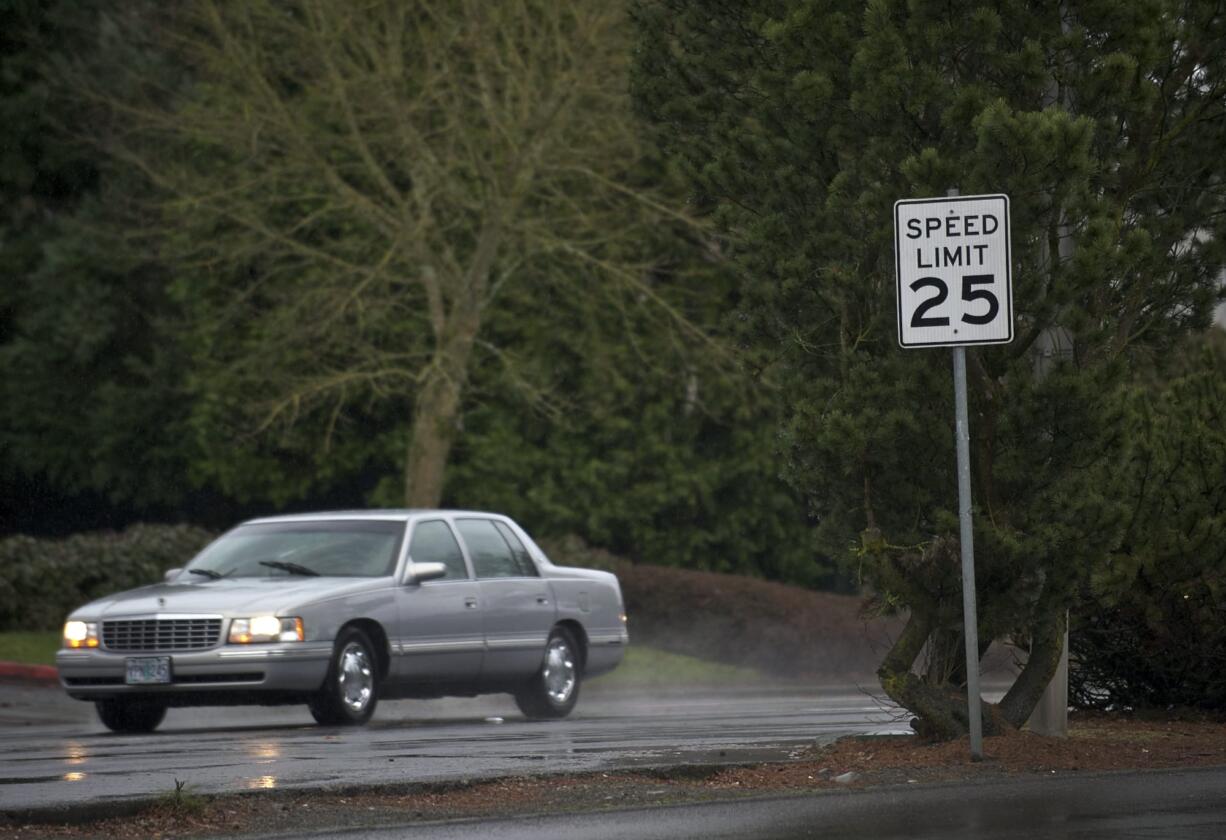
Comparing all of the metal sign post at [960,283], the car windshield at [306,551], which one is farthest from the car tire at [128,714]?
the metal sign post at [960,283]

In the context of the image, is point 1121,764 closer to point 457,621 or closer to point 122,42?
point 457,621

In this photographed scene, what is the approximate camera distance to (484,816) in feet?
29.2

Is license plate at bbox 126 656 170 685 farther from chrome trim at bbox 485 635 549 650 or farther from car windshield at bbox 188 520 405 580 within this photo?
chrome trim at bbox 485 635 549 650

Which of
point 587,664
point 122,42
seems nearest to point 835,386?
point 587,664

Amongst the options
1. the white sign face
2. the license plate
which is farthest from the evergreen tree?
the license plate

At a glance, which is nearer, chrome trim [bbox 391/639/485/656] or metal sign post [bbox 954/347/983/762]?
metal sign post [bbox 954/347/983/762]

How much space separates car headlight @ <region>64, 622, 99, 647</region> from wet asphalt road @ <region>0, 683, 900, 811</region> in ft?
2.03

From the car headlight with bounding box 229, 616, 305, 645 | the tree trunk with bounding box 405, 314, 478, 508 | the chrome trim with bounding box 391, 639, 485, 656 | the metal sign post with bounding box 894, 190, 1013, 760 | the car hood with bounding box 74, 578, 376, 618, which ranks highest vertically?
the tree trunk with bounding box 405, 314, 478, 508

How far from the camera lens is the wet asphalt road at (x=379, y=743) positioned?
1020 centimetres

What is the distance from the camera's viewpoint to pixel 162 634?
14594mm

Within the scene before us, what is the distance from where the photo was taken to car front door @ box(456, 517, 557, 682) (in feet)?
53.2

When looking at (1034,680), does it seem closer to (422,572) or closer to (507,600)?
(422,572)

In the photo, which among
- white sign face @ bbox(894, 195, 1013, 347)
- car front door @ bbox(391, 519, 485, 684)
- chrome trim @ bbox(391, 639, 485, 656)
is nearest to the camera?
white sign face @ bbox(894, 195, 1013, 347)

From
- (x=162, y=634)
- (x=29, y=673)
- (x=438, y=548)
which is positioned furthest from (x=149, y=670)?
(x=29, y=673)
